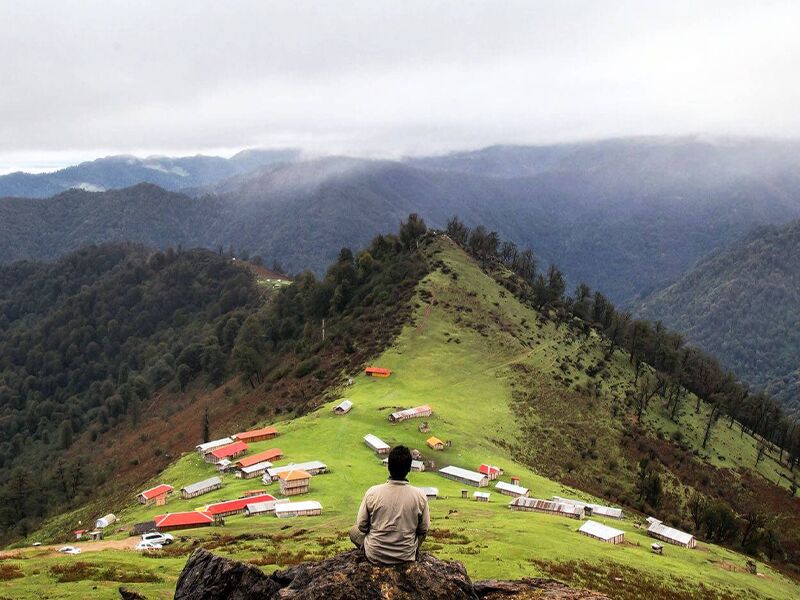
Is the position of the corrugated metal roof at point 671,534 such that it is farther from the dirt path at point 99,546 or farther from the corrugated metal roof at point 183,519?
the dirt path at point 99,546

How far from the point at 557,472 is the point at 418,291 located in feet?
189

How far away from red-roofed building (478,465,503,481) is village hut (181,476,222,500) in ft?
92.9

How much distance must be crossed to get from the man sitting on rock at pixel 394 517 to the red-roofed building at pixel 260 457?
5461 cm

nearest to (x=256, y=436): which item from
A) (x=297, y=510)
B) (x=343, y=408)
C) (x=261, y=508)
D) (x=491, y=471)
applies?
(x=343, y=408)

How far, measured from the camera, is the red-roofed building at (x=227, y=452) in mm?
68750

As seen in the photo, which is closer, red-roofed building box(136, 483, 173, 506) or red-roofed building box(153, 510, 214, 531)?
red-roofed building box(153, 510, 214, 531)

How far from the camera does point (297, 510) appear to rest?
161ft

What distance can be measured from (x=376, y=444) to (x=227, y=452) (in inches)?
679

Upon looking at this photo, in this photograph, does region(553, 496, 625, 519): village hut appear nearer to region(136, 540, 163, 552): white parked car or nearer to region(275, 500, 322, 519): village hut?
region(275, 500, 322, 519): village hut

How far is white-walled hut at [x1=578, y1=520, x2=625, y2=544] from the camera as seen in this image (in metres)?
46.2

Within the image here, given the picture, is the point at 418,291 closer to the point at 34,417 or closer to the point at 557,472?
the point at 557,472

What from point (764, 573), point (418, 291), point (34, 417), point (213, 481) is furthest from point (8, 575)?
point (34, 417)

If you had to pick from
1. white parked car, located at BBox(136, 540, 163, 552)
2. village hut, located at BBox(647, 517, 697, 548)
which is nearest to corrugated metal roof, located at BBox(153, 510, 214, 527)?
white parked car, located at BBox(136, 540, 163, 552)

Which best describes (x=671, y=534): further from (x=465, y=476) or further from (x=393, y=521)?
(x=393, y=521)
